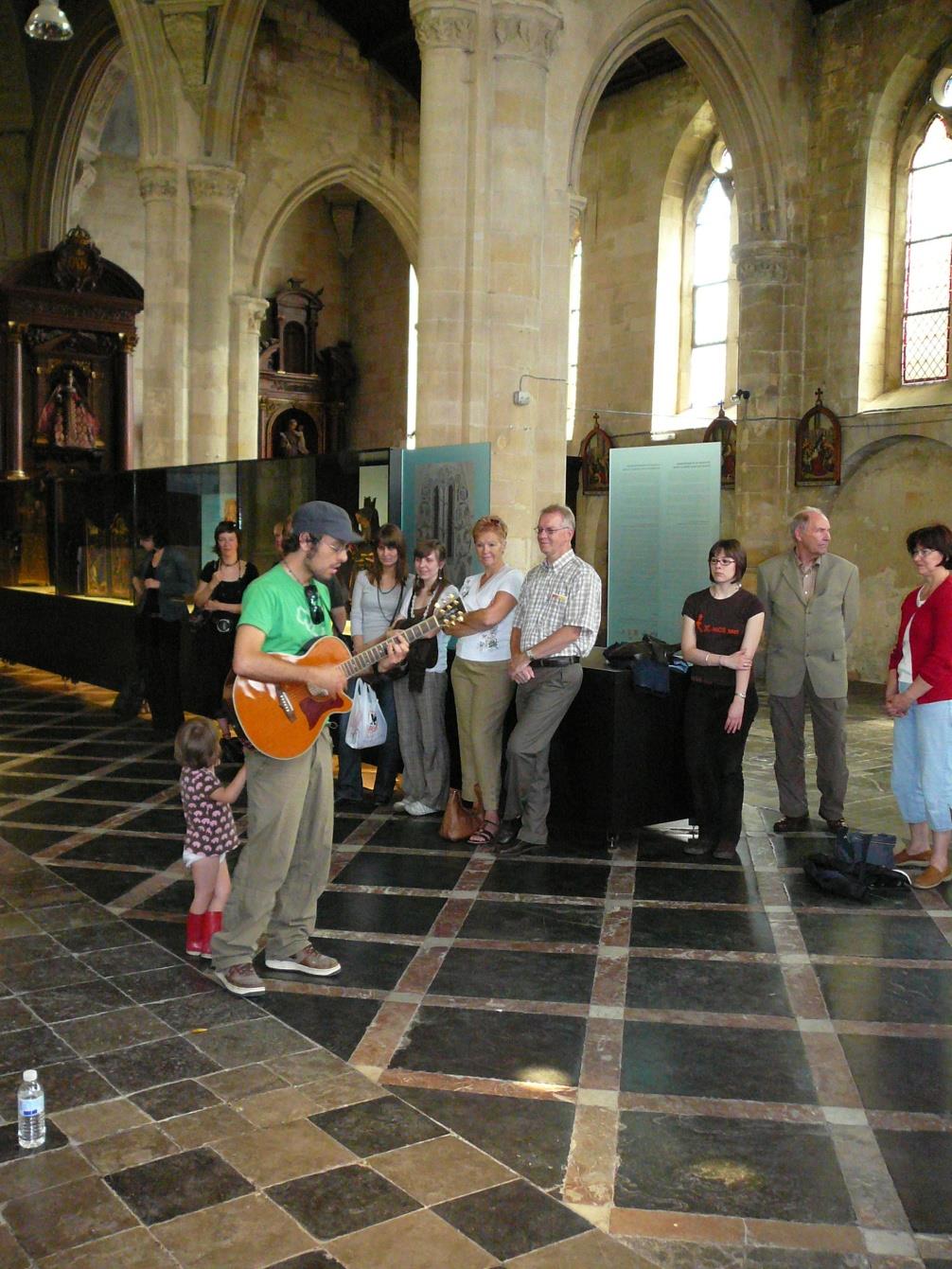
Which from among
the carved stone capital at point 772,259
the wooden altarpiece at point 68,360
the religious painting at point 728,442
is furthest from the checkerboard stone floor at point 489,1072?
the wooden altarpiece at point 68,360

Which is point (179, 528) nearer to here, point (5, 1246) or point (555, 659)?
point (555, 659)

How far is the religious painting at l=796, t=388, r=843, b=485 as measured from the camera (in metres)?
15.5

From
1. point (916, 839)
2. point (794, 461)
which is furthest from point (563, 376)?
point (916, 839)

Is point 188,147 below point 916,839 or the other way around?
the other way around

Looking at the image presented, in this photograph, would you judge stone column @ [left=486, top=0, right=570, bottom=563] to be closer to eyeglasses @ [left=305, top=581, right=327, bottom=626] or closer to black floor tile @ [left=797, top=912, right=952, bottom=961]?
black floor tile @ [left=797, top=912, right=952, bottom=961]

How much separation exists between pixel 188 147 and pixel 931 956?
14.7 metres

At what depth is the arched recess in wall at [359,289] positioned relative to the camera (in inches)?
912

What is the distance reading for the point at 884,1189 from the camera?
3102mm

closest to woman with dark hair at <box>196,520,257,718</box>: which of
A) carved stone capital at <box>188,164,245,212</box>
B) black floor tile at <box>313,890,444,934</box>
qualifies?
black floor tile at <box>313,890,444,934</box>

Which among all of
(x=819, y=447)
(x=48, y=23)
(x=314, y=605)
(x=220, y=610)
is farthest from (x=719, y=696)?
(x=819, y=447)

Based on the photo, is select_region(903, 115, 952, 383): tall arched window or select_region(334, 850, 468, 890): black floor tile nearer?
select_region(334, 850, 468, 890): black floor tile

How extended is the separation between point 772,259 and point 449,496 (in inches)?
367

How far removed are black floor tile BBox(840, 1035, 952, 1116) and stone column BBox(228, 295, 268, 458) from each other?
15.7m

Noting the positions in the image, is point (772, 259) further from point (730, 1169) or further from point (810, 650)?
point (730, 1169)
